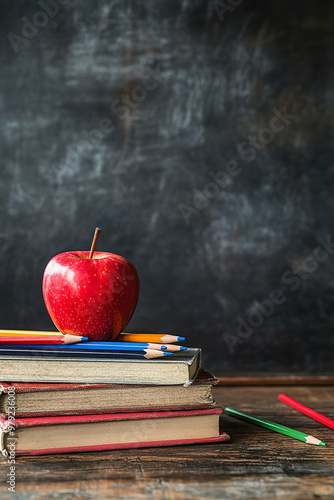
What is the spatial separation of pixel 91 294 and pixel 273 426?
39 cm

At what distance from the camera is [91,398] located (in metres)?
0.77

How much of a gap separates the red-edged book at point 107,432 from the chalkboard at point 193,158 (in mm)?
877

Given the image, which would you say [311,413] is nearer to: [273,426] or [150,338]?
[273,426]

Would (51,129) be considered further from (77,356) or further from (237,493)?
(237,493)

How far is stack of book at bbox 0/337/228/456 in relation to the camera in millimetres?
741

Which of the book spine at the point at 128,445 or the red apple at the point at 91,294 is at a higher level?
the red apple at the point at 91,294

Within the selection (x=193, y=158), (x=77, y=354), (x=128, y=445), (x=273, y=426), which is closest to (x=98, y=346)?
(x=77, y=354)

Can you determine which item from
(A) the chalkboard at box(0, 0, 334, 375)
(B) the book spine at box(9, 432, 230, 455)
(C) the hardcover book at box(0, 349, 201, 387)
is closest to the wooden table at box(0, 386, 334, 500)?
(B) the book spine at box(9, 432, 230, 455)

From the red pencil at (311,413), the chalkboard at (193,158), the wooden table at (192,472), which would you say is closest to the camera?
the wooden table at (192,472)

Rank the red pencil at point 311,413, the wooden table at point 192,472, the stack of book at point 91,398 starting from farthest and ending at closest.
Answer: the red pencil at point 311,413, the stack of book at point 91,398, the wooden table at point 192,472

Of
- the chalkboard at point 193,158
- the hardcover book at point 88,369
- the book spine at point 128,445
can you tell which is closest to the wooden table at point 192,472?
the book spine at point 128,445

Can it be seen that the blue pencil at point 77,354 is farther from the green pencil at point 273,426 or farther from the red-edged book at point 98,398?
the green pencil at point 273,426

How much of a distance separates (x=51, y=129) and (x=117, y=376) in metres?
1.14

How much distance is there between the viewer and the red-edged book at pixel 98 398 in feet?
2.43
